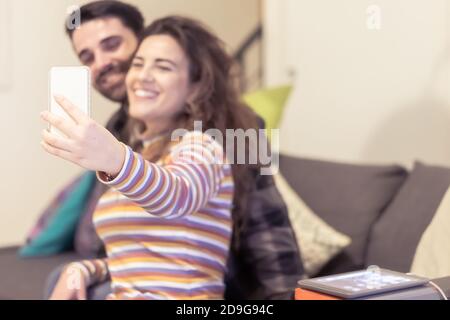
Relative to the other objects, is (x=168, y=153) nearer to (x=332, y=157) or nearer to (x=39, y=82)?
(x=39, y=82)

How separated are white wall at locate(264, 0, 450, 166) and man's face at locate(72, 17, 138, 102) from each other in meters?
0.65

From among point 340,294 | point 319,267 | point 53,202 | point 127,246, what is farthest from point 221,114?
point 53,202

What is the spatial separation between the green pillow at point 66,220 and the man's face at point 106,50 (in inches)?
40.0

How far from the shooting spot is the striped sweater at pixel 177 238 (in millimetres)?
1078

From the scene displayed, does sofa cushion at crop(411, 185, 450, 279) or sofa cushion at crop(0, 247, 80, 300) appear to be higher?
sofa cushion at crop(411, 185, 450, 279)

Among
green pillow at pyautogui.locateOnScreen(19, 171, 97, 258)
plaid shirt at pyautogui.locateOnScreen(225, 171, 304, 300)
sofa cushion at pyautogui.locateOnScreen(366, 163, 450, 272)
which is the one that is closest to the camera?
plaid shirt at pyautogui.locateOnScreen(225, 171, 304, 300)

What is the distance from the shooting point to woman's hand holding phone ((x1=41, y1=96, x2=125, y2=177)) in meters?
0.83

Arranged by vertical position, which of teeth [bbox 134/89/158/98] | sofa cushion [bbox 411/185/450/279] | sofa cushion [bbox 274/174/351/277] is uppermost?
teeth [bbox 134/89/158/98]

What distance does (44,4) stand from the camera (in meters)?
0.98

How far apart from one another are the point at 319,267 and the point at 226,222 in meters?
0.50

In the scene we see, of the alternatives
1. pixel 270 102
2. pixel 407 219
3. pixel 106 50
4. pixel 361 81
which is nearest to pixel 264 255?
pixel 407 219

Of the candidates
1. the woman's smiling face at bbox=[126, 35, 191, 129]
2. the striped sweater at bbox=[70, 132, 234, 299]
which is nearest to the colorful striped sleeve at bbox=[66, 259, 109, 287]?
the striped sweater at bbox=[70, 132, 234, 299]

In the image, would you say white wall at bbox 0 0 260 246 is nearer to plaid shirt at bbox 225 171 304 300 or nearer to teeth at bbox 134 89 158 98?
teeth at bbox 134 89 158 98

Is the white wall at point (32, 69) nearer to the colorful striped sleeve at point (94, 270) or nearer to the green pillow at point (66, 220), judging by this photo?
the colorful striped sleeve at point (94, 270)
